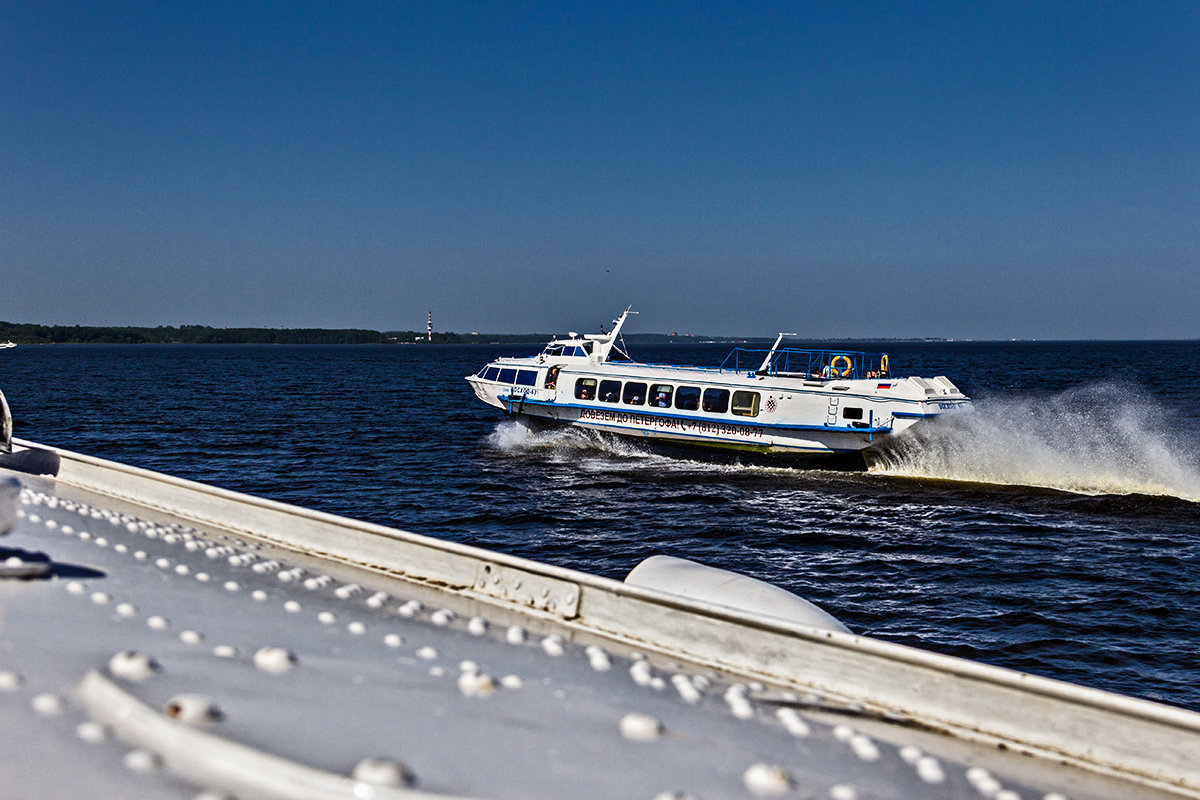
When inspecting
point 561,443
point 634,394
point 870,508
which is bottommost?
point 870,508

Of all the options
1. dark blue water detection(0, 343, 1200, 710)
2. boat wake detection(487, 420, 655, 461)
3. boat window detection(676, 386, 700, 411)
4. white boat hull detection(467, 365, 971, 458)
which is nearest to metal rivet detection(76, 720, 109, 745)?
dark blue water detection(0, 343, 1200, 710)

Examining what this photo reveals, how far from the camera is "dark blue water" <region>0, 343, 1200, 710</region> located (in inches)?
511

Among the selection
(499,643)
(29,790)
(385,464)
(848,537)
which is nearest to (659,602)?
(499,643)

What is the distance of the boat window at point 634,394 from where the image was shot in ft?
92.8

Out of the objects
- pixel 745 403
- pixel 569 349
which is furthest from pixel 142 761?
pixel 569 349

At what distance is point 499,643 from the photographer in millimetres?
4770

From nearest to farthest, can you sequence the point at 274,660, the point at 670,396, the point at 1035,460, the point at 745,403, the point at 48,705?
the point at 48,705, the point at 274,660, the point at 1035,460, the point at 745,403, the point at 670,396

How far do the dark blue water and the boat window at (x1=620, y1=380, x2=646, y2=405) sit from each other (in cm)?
166

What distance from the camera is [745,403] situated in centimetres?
2641

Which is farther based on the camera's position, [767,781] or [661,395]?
[661,395]

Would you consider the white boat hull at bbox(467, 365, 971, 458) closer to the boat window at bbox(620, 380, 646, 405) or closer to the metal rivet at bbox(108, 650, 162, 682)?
the boat window at bbox(620, 380, 646, 405)

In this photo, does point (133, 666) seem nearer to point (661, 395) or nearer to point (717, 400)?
point (717, 400)

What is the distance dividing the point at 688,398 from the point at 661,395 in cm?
96

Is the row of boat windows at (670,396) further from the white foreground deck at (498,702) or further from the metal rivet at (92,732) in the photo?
the metal rivet at (92,732)
